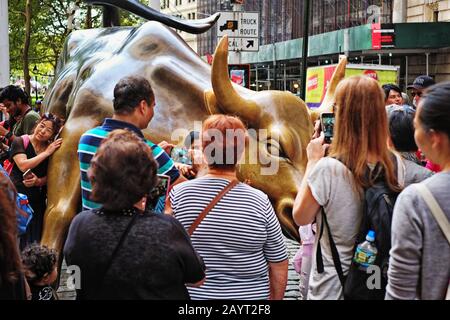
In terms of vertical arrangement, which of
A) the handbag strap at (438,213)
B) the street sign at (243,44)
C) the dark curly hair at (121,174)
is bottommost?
the handbag strap at (438,213)

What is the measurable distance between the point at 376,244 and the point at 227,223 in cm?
76

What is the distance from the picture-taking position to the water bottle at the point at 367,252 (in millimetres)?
3217

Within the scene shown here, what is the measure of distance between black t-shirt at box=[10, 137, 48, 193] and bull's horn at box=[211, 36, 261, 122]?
186cm

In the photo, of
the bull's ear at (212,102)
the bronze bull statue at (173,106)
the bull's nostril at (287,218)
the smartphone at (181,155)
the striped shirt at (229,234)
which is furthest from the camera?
the bull's ear at (212,102)

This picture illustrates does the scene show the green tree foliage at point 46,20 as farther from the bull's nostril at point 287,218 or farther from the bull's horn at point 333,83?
the bull's nostril at point 287,218

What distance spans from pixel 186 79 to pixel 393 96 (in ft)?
7.98

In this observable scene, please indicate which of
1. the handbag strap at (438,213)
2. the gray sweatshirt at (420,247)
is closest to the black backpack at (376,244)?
the gray sweatshirt at (420,247)

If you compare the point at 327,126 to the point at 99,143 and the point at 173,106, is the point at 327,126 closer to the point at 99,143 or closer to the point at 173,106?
the point at 99,143

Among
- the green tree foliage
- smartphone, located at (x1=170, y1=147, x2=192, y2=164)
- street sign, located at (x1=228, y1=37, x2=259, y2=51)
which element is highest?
the green tree foliage

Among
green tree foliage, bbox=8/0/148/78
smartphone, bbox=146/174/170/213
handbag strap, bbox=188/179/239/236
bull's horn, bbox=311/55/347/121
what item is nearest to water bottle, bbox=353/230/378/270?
handbag strap, bbox=188/179/239/236

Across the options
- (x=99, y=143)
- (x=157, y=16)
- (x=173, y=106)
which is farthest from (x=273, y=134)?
(x=157, y=16)

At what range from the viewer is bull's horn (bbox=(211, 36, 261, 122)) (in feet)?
17.8

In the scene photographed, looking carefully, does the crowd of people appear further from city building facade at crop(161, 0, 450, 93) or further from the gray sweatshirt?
city building facade at crop(161, 0, 450, 93)

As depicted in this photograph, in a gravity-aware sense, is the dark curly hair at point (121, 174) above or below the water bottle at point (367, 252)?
above
